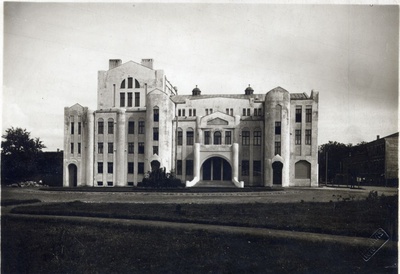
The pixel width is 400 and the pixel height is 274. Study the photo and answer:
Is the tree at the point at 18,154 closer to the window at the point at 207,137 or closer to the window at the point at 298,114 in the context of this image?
the window at the point at 207,137

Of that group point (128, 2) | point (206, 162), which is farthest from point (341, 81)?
point (206, 162)

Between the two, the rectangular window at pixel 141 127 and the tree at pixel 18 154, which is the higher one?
the rectangular window at pixel 141 127

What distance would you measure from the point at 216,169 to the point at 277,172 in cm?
581

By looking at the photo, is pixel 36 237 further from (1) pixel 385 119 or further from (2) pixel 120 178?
(2) pixel 120 178

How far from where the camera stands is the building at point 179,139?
31891mm

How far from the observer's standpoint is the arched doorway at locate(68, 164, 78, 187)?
3500cm

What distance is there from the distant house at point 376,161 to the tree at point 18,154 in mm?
15763

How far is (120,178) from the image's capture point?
3384 cm

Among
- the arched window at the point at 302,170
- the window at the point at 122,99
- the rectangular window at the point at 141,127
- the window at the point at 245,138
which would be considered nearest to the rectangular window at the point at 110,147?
the rectangular window at the point at 141,127

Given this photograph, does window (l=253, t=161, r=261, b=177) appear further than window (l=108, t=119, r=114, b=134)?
No

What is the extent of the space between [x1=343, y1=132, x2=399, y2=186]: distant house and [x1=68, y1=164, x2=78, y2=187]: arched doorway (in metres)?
24.9

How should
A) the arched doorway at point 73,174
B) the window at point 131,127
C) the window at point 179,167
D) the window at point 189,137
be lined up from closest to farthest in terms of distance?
the window at point 179,167 < the window at point 189,137 < the window at point 131,127 < the arched doorway at point 73,174

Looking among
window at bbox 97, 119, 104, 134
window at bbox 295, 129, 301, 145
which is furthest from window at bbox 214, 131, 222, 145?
window at bbox 97, 119, 104, 134

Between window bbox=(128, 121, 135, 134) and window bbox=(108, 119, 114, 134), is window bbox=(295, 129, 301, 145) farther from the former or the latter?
window bbox=(108, 119, 114, 134)
